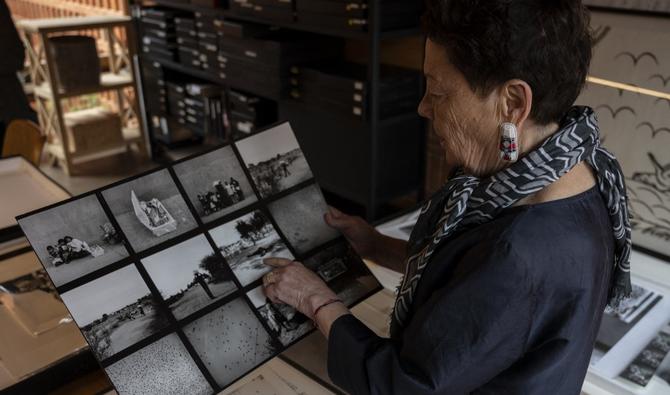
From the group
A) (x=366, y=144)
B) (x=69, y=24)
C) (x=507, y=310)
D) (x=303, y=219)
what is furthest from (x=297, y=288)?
(x=69, y=24)

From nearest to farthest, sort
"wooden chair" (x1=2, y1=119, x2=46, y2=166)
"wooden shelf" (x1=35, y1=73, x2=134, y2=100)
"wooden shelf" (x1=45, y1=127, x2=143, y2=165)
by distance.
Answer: "wooden chair" (x1=2, y1=119, x2=46, y2=166) → "wooden shelf" (x1=35, y1=73, x2=134, y2=100) → "wooden shelf" (x1=45, y1=127, x2=143, y2=165)

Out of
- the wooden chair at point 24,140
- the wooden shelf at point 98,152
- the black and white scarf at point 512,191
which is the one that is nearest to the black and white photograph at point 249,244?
the black and white scarf at point 512,191

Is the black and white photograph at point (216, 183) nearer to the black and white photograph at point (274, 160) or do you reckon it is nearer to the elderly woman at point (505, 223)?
the black and white photograph at point (274, 160)

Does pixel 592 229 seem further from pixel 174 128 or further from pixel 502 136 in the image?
pixel 174 128

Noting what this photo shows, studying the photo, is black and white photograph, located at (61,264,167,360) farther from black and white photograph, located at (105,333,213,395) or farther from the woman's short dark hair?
the woman's short dark hair

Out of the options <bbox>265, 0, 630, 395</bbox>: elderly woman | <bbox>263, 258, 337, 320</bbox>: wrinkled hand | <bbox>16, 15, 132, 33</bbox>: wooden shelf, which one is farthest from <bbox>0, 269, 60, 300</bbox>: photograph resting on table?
<bbox>16, 15, 132, 33</bbox>: wooden shelf

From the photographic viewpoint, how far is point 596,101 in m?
1.64

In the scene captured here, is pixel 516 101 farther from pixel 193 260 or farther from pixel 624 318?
pixel 624 318

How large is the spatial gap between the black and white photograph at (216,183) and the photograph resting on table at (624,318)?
2.75ft

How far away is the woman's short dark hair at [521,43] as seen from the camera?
0.72m

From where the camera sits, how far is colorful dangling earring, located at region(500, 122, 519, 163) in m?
0.79

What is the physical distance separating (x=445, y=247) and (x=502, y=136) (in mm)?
177

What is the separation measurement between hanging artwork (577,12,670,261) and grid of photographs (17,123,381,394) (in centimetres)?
90

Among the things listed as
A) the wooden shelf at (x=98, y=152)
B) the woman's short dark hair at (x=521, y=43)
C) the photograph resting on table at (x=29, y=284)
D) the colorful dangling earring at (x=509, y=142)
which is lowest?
the wooden shelf at (x=98, y=152)
